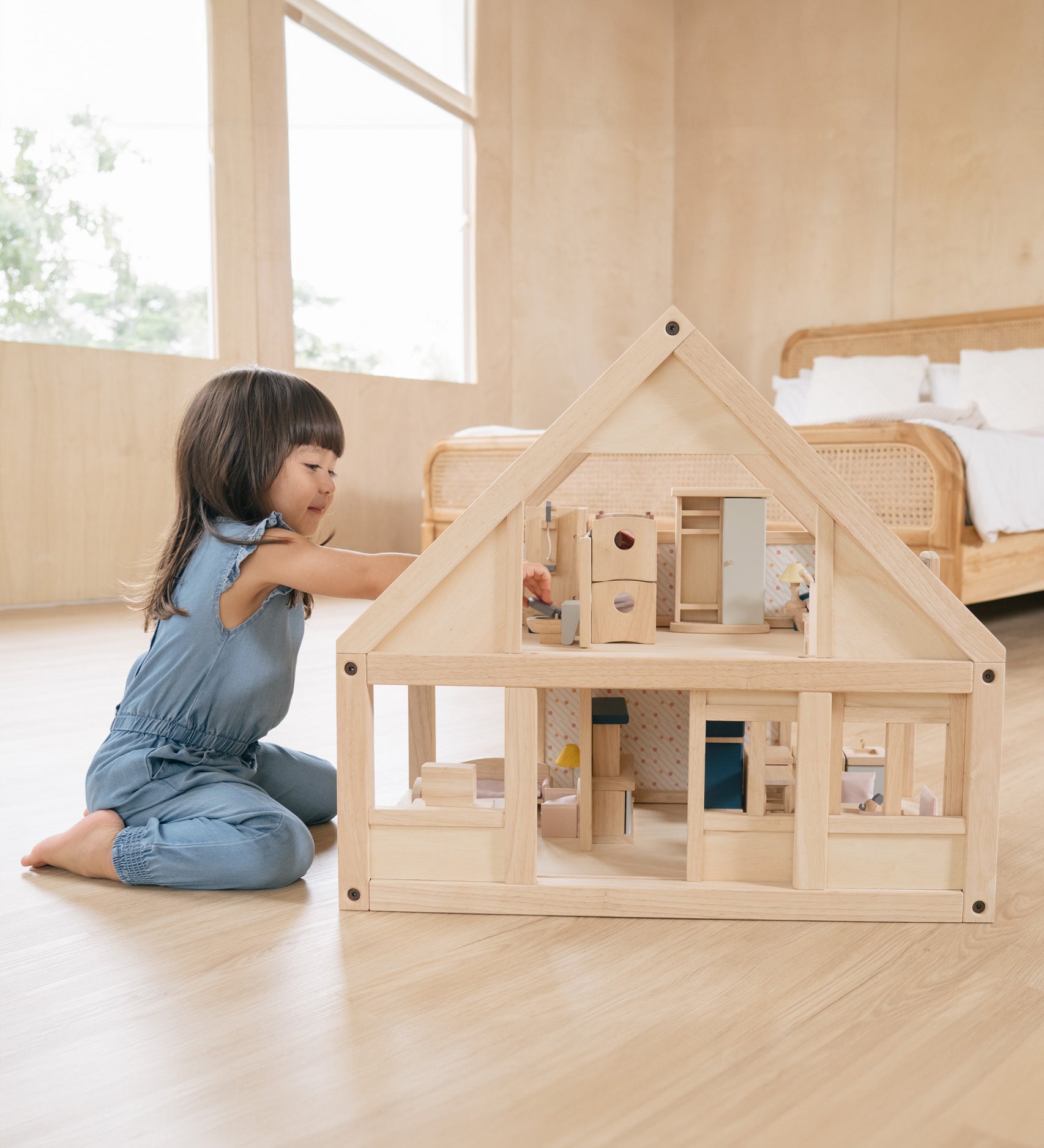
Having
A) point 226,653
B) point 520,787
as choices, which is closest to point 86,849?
point 226,653

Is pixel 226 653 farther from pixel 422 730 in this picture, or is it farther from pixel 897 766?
pixel 897 766

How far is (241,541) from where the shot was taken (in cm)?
112

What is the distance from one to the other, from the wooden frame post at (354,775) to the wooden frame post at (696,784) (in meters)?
0.29

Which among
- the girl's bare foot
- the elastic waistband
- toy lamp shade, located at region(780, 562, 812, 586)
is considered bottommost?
the girl's bare foot

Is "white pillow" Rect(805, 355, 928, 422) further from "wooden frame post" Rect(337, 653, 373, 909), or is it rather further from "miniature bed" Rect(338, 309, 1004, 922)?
"wooden frame post" Rect(337, 653, 373, 909)

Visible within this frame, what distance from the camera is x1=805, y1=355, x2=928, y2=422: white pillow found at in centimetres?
411

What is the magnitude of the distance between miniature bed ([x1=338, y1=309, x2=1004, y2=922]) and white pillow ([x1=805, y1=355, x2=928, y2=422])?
3280 mm

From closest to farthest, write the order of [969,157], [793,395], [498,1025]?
[498,1025]
[969,157]
[793,395]

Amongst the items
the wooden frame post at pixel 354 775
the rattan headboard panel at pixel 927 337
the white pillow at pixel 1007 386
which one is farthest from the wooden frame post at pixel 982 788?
the rattan headboard panel at pixel 927 337

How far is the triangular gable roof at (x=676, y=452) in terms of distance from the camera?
917mm

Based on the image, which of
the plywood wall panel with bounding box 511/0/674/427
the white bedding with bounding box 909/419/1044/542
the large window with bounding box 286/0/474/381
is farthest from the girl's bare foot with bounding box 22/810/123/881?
the plywood wall panel with bounding box 511/0/674/427

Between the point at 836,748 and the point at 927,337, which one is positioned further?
the point at 927,337

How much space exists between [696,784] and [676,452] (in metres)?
0.30

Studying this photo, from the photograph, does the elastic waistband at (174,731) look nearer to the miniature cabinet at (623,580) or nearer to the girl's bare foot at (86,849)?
the girl's bare foot at (86,849)
